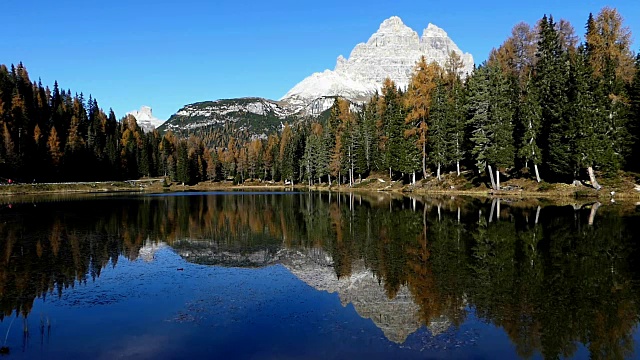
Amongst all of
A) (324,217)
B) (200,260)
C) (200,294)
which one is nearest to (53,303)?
(200,294)

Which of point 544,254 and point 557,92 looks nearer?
point 544,254

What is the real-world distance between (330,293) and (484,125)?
2263 inches

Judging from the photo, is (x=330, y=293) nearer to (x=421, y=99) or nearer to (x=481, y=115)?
(x=481, y=115)

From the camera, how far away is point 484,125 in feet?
224

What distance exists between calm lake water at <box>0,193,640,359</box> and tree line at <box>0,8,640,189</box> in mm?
30327

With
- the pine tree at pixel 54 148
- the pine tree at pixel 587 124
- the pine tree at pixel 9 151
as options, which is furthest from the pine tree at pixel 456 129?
the pine tree at pixel 54 148

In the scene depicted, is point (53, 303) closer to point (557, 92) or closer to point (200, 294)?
point (200, 294)

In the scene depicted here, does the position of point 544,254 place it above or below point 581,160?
below

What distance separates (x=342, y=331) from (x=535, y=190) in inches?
2274

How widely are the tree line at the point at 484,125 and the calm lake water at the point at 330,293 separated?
30327mm

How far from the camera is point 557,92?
62969mm

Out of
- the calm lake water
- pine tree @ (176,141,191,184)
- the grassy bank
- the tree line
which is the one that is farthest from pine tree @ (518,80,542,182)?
pine tree @ (176,141,191,184)

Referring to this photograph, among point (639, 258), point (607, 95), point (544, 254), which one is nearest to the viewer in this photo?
point (639, 258)

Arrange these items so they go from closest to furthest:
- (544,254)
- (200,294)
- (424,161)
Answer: (200,294) < (544,254) < (424,161)
